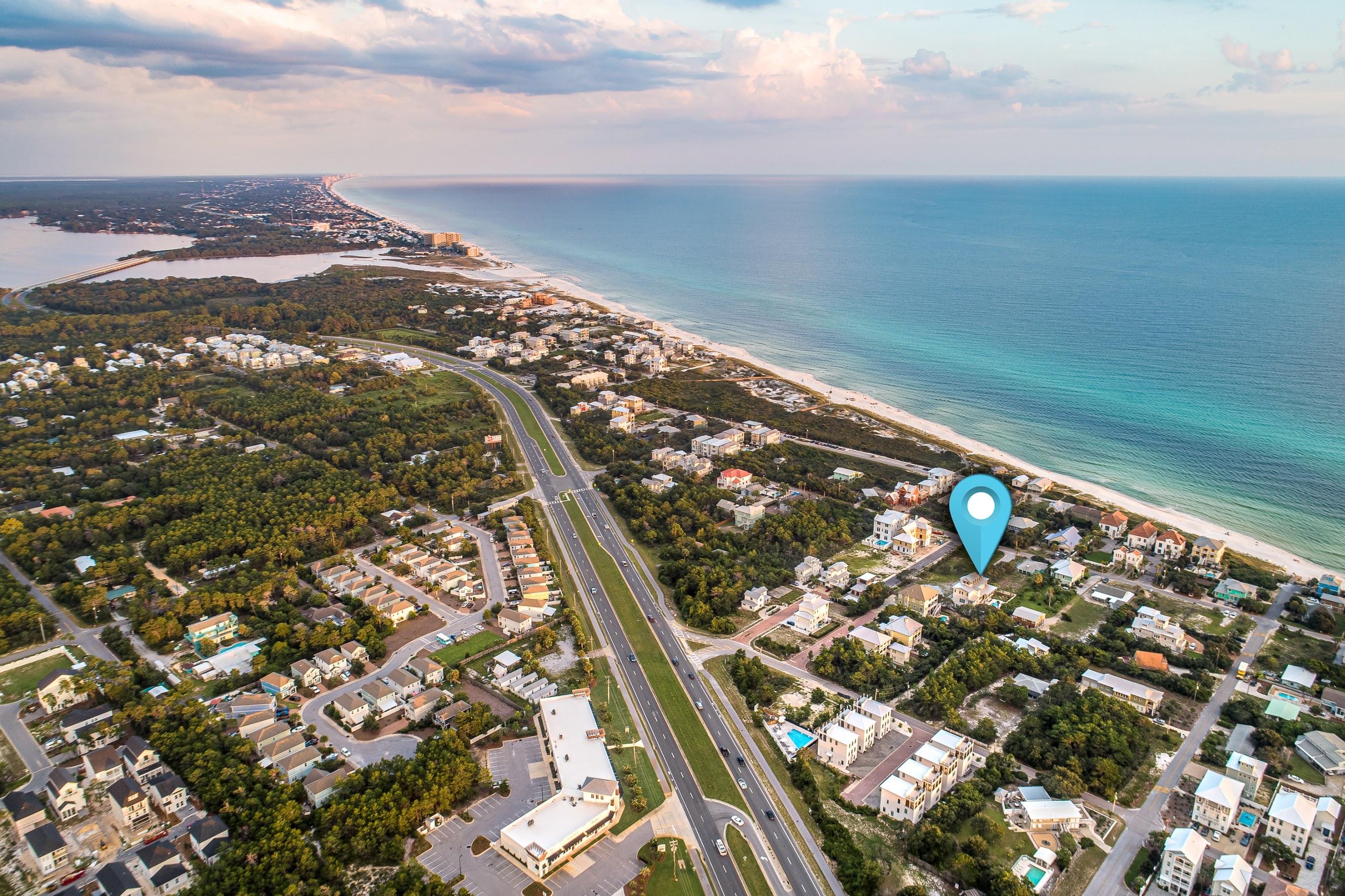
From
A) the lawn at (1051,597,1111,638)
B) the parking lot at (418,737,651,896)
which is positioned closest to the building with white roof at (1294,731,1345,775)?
the lawn at (1051,597,1111,638)

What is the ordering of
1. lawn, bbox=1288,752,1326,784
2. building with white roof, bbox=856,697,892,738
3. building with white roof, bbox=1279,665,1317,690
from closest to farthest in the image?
1. lawn, bbox=1288,752,1326,784
2. building with white roof, bbox=856,697,892,738
3. building with white roof, bbox=1279,665,1317,690

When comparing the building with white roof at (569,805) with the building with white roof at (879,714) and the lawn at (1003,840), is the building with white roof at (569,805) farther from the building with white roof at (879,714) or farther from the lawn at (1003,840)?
the lawn at (1003,840)

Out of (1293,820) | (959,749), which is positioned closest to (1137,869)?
(1293,820)

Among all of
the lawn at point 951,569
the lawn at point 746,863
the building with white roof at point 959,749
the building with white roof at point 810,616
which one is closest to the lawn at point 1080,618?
the lawn at point 951,569

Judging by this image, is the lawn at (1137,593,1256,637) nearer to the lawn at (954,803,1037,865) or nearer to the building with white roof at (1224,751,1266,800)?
the building with white roof at (1224,751,1266,800)

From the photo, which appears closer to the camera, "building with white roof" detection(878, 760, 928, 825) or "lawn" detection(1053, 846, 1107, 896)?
"lawn" detection(1053, 846, 1107, 896)
